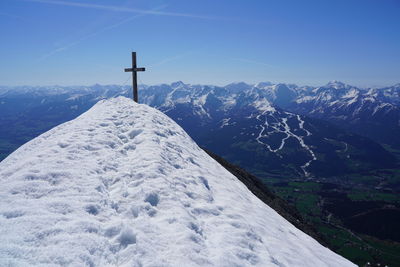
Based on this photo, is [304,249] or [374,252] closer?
[304,249]

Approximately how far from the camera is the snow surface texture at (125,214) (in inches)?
250

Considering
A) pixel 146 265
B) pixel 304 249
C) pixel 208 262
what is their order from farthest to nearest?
pixel 304 249 < pixel 208 262 < pixel 146 265

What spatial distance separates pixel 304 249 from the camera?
430 inches

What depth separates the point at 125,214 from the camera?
27.0 feet

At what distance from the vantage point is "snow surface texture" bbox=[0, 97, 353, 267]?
6.34 m

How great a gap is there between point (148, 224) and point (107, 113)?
12445 mm

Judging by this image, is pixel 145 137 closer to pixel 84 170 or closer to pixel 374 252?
pixel 84 170

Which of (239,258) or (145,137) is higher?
(145,137)

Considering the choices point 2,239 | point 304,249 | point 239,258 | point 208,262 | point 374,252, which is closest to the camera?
point 2,239

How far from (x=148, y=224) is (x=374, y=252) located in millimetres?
171992

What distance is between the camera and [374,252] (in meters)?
139

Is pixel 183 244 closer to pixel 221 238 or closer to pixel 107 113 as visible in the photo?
pixel 221 238

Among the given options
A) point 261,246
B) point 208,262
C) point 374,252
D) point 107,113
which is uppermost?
point 107,113

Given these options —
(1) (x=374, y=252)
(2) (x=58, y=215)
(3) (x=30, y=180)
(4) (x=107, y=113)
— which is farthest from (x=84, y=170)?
(1) (x=374, y=252)
